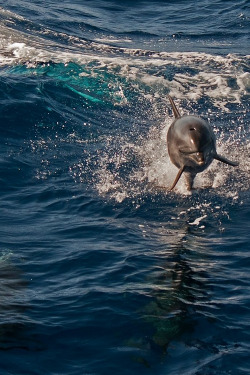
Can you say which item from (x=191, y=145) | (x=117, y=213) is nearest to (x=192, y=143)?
(x=191, y=145)

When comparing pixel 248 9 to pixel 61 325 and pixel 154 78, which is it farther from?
pixel 61 325

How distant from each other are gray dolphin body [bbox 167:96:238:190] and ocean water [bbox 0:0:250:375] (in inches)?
51.4

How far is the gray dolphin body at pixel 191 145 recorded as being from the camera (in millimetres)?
11445

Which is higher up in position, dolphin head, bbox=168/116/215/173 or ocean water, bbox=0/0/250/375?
dolphin head, bbox=168/116/215/173

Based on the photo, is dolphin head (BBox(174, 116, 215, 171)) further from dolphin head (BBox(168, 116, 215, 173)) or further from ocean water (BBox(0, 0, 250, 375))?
ocean water (BBox(0, 0, 250, 375))

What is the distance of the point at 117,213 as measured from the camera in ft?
43.9

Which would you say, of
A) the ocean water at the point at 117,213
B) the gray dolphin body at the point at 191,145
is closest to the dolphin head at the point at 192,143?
the gray dolphin body at the point at 191,145

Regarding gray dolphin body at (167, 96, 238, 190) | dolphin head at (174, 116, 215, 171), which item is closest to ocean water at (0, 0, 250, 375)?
gray dolphin body at (167, 96, 238, 190)

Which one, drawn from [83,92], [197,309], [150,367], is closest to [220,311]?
[197,309]

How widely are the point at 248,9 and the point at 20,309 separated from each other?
2407 centimetres

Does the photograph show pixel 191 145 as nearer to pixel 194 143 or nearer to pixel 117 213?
pixel 194 143

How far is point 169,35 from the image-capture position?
27.8m

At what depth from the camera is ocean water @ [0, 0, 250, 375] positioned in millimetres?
9195

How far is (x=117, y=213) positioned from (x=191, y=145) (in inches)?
99.1
